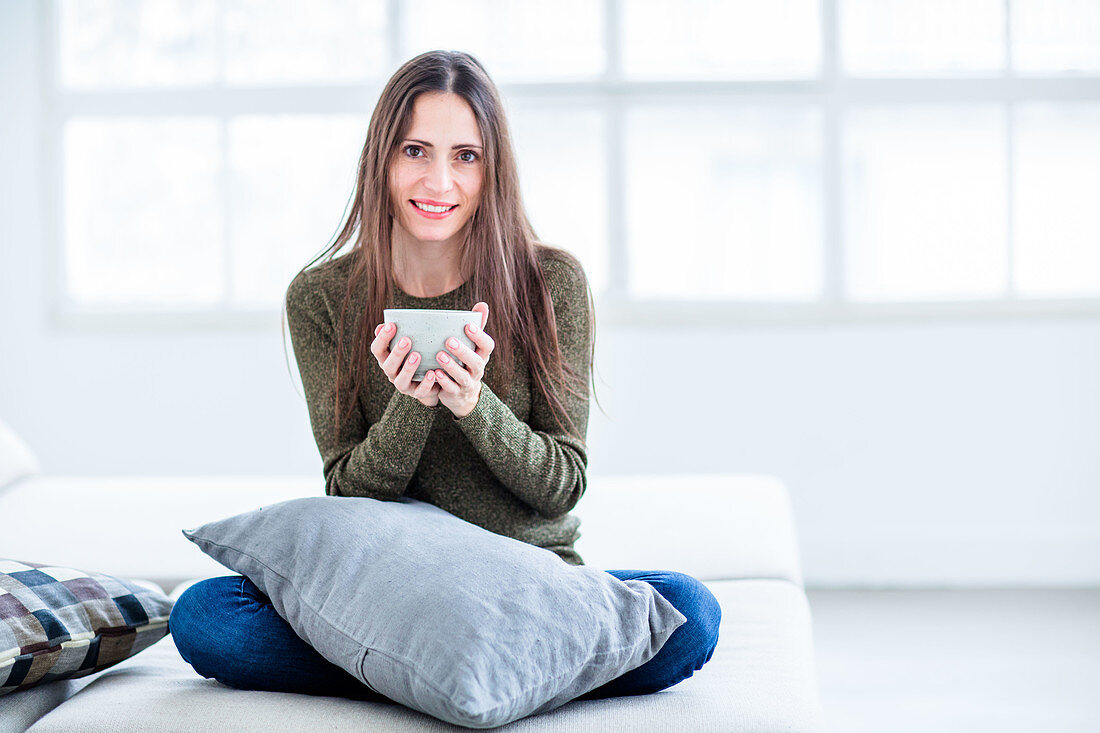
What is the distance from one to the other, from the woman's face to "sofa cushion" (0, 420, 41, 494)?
114 cm

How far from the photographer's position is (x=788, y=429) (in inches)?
142

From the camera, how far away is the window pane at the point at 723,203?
3.60 meters

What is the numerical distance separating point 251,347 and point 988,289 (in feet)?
7.86

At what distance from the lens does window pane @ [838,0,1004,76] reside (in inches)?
138

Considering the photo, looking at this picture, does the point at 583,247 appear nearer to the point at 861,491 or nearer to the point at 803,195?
the point at 803,195

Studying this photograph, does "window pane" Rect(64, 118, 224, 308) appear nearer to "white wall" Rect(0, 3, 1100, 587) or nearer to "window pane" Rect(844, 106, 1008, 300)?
"white wall" Rect(0, 3, 1100, 587)

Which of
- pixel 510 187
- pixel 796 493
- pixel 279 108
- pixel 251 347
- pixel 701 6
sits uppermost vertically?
pixel 701 6

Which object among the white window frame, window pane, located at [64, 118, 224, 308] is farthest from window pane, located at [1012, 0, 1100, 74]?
window pane, located at [64, 118, 224, 308]

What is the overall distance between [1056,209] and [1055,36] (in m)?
0.53

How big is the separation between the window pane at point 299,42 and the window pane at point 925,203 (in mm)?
1600

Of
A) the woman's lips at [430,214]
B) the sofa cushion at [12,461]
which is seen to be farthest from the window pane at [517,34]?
the woman's lips at [430,214]

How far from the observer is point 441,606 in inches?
48.6

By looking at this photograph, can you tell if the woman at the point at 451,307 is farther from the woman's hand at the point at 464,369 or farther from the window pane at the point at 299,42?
the window pane at the point at 299,42


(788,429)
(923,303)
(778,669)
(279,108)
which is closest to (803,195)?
(923,303)
